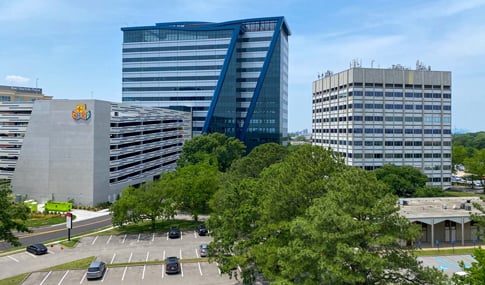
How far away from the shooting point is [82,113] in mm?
68562

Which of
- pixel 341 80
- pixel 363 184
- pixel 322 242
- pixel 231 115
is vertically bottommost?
pixel 322 242

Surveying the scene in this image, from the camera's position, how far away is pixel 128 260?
4003 centimetres

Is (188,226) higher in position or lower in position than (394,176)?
lower

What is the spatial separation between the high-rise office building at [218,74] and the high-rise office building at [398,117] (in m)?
33.0

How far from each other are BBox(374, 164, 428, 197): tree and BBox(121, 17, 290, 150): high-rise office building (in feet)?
155

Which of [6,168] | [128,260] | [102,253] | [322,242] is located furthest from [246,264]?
[6,168]

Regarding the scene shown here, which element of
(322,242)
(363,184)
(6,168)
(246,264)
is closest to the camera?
(322,242)

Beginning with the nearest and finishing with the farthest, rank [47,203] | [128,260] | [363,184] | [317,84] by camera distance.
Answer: [363,184], [128,260], [47,203], [317,84]

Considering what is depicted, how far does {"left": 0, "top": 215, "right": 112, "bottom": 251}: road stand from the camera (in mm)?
48003

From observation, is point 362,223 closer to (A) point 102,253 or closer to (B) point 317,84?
(A) point 102,253

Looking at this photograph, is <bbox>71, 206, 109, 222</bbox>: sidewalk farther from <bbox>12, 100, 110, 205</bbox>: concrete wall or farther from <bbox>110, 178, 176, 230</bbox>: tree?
<bbox>110, 178, 176, 230</bbox>: tree

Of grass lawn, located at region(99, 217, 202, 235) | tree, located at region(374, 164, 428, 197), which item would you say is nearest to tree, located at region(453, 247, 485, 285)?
grass lawn, located at region(99, 217, 202, 235)

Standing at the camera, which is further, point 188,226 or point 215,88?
point 215,88

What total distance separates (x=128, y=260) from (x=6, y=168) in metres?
46.5
